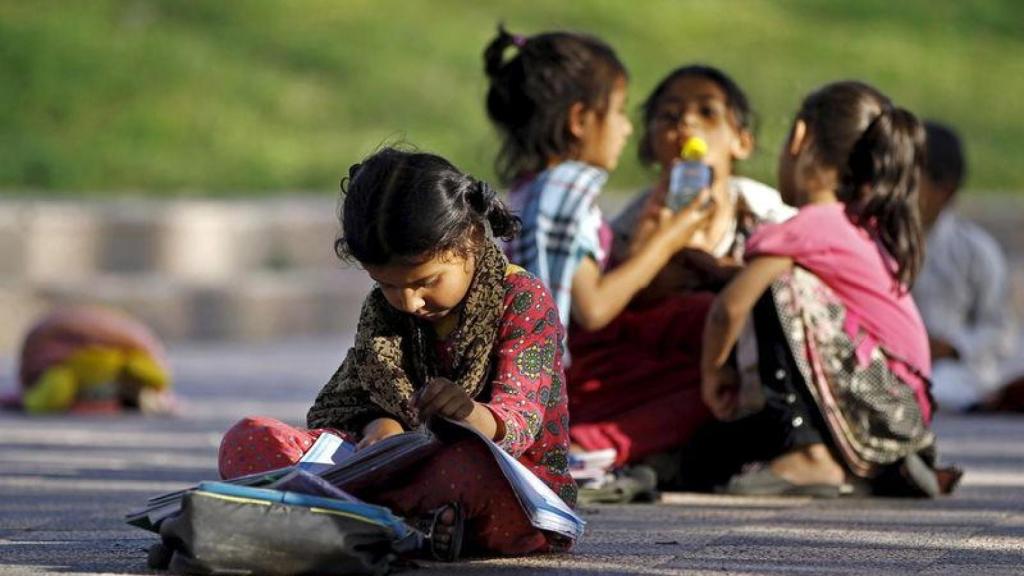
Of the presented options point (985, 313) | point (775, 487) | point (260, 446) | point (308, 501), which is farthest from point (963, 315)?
point (308, 501)

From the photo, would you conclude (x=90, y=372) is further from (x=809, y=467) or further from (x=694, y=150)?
(x=809, y=467)

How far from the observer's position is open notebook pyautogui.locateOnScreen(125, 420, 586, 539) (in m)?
3.96

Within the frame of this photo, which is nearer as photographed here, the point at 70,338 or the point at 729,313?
the point at 729,313

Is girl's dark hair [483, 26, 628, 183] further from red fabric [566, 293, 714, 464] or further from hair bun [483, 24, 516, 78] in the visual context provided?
red fabric [566, 293, 714, 464]

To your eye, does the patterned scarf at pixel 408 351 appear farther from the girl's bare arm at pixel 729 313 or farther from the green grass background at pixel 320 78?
the green grass background at pixel 320 78

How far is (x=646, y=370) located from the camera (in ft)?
19.1

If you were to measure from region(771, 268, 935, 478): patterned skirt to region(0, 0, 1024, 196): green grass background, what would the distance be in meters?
8.16

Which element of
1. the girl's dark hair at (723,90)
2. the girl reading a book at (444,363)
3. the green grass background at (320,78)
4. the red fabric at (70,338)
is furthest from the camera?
the green grass background at (320,78)

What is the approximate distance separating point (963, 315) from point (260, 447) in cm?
524

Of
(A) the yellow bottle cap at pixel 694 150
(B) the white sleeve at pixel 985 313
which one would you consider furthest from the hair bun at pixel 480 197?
(B) the white sleeve at pixel 985 313

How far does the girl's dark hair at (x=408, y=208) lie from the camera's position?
13.3ft

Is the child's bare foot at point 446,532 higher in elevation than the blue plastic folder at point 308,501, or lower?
lower

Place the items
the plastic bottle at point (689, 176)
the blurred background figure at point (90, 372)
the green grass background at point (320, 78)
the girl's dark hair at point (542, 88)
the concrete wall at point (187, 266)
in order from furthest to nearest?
the green grass background at point (320, 78) < the concrete wall at point (187, 266) < the blurred background figure at point (90, 372) < the girl's dark hair at point (542, 88) < the plastic bottle at point (689, 176)

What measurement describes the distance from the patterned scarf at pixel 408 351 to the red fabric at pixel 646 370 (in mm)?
1395
